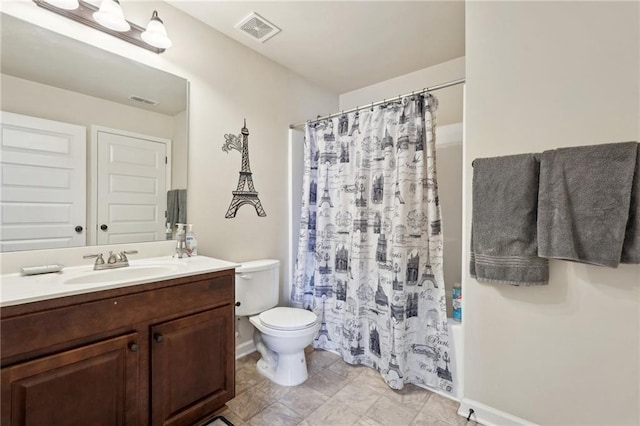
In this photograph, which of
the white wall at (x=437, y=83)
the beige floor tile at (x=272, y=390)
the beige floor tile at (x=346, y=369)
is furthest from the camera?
the white wall at (x=437, y=83)

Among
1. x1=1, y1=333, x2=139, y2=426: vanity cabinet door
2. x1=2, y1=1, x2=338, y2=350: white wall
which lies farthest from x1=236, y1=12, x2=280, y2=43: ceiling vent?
x1=1, y1=333, x2=139, y2=426: vanity cabinet door

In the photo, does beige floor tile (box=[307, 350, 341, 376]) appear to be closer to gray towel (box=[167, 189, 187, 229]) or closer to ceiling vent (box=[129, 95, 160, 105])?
gray towel (box=[167, 189, 187, 229])

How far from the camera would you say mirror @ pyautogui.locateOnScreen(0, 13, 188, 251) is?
1.33 m

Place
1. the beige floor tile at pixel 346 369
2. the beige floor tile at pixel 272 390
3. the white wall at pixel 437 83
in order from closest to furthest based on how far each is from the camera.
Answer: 1. the beige floor tile at pixel 272 390
2. the beige floor tile at pixel 346 369
3. the white wall at pixel 437 83

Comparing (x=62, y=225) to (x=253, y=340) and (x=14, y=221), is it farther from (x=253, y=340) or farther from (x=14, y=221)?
(x=253, y=340)

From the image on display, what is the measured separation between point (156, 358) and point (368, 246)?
1.45 metres

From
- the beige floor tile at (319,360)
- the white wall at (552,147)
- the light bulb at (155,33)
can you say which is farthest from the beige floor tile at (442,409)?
the light bulb at (155,33)

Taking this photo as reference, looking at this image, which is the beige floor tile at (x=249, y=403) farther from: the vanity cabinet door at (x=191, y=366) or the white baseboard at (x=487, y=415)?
the white baseboard at (x=487, y=415)

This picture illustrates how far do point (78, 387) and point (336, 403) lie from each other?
1292 millimetres

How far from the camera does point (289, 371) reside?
1.91 meters

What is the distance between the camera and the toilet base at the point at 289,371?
190cm

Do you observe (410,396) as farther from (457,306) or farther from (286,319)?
(286,319)

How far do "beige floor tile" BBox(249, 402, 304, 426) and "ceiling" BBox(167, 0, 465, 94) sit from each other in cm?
247

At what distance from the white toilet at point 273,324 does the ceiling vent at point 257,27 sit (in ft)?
5.60
